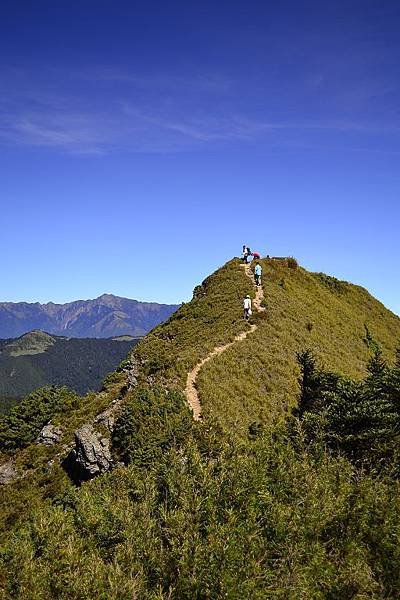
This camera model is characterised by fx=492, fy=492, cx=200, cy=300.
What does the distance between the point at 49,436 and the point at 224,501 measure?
27266 mm

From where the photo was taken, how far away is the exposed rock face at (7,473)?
129 ft

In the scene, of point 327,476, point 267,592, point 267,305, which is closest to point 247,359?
point 267,305

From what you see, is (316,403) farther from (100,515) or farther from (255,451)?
(100,515)

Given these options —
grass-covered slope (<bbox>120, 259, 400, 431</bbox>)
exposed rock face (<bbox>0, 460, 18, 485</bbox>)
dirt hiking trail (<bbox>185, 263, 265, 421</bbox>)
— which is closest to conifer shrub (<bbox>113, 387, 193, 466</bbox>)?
dirt hiking trail (<bbox>185, 263, 265, 421</bbox>)

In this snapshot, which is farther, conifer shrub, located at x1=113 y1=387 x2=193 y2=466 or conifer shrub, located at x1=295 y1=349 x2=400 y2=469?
conifer shrub, located at x1=113 y1=387 x2=193 y2=466

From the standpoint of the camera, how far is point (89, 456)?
3403 cm

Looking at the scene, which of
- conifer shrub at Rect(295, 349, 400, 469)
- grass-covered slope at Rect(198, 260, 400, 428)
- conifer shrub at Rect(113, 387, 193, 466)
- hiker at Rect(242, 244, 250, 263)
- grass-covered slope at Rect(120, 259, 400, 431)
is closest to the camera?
conifer shrub at Rect(295, 349, 400, 469)

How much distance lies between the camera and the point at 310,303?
7475cm

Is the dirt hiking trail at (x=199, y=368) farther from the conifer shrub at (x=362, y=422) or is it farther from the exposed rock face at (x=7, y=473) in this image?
the exposed rock face at (x=7, y=473)

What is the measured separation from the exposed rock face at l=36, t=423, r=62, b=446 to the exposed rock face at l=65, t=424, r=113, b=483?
665 centimetres

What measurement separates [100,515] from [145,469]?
26.7ft

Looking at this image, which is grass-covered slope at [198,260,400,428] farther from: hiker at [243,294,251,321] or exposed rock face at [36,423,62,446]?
exposed rock face at [36,423,62,446]

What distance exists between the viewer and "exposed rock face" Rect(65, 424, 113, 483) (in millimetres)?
33656

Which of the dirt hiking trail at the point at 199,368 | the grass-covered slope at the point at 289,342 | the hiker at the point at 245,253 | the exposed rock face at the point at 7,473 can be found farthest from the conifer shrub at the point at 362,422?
the hiker at the point at 245,253
